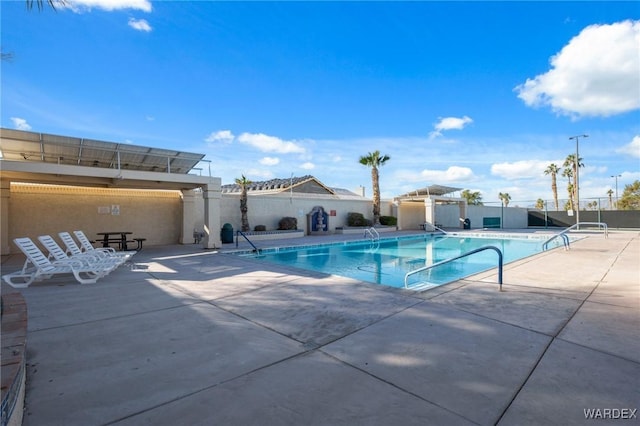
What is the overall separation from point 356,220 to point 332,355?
19.7m

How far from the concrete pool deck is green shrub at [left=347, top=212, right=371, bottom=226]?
1660 cm

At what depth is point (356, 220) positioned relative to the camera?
22609 mm

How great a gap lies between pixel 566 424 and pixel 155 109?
55.1 feet

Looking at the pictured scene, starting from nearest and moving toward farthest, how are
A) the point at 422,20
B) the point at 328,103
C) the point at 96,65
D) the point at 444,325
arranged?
1. the point at 444,325
2. the point at 96,65
3. the point at 422,20
4. the point at 328,103

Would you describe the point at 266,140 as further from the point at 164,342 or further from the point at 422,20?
the point at 164,342

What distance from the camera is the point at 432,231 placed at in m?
23.5

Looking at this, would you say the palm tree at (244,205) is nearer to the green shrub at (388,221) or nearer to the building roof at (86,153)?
the building roof at (86,153)

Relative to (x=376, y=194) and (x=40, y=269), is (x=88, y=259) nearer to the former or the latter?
(x=40, y=269)

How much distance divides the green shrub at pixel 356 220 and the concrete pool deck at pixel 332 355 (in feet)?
54.5

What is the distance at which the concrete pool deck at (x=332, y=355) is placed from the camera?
2.25 meters

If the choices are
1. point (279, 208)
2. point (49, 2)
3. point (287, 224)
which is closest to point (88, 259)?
point (49, 2)

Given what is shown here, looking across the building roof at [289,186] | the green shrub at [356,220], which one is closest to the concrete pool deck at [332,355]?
the green shrub at [356,220]

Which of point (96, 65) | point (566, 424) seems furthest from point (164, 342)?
point (96, 65)

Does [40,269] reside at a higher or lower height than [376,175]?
lower
